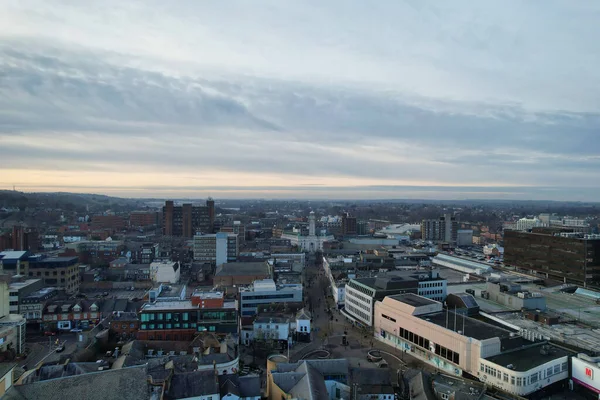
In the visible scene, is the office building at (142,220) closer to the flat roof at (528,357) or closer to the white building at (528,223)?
the white building at (528,223)

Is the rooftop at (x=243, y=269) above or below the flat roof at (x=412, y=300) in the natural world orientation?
below

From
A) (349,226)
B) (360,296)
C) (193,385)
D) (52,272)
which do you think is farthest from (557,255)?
(52,272)

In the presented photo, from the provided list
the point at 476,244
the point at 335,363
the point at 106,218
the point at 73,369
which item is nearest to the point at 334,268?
the point at 335,363

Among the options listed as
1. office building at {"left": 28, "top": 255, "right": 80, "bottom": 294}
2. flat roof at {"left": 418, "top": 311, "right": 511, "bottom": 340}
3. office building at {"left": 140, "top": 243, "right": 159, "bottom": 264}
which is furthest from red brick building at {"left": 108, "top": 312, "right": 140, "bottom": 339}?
office building at {"left": 140, "top": 243, "right": 159, "bottom": 264}

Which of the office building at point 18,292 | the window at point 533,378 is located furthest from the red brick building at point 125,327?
the window at point 533,378

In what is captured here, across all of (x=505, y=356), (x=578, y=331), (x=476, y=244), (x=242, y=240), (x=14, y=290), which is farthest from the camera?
(x=476, y=244)

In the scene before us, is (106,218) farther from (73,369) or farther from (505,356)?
(505,356)

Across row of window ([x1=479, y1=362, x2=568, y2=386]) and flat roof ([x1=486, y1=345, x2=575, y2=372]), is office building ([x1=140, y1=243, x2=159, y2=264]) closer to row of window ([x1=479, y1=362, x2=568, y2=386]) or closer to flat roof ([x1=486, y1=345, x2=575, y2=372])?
row of window ([x1=479, y1=362, x2=568, y2=386])
